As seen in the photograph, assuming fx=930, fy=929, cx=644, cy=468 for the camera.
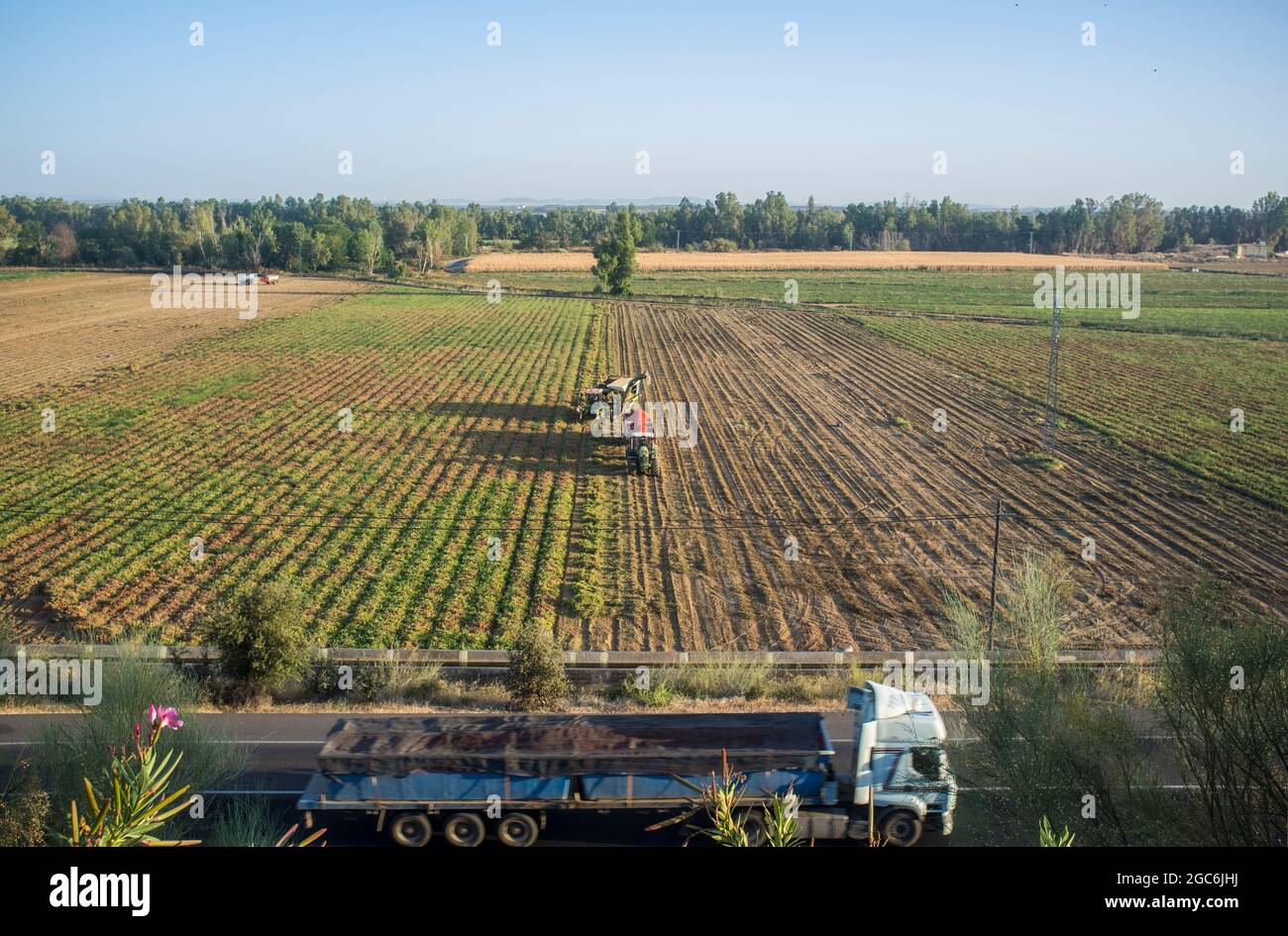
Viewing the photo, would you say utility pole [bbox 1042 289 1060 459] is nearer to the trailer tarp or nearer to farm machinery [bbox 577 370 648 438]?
farm machinery [bbox 577 370 648 438]

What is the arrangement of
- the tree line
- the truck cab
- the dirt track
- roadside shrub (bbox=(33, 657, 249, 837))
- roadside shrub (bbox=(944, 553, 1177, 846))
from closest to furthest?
roadside shrub (bbox=(944, 553, 1177, 846)) < roadside shrub (bbox=(33, 657, 249, 837)) < the truck cab < the dirt track < the tree line

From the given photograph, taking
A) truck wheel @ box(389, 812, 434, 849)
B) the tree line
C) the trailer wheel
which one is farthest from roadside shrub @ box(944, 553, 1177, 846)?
the tree line

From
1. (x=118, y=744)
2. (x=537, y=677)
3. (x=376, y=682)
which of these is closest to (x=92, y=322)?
(x=376, y=682)

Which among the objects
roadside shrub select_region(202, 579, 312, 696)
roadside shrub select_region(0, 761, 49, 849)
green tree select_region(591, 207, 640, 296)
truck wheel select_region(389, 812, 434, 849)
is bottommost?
truck wheel select_region(389, 812, 434, 849)

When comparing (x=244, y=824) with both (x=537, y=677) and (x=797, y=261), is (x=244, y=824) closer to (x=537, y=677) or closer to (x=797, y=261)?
(x=537, y=677)

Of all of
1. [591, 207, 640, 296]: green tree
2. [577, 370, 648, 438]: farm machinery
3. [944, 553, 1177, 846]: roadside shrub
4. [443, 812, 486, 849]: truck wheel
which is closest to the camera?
[944, 553, 1177, 846]: roadside shrub
